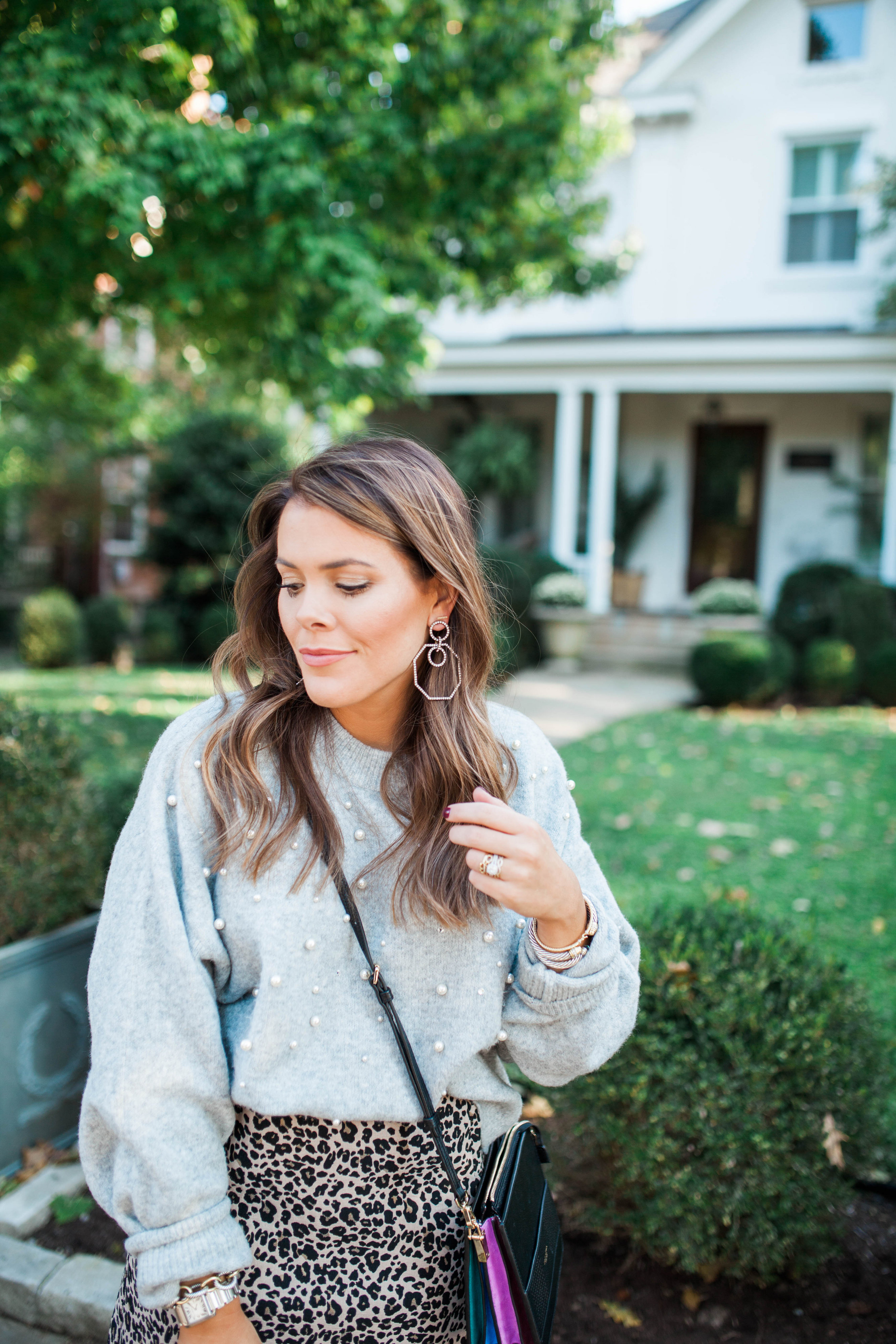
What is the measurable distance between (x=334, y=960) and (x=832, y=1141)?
1.43 metres

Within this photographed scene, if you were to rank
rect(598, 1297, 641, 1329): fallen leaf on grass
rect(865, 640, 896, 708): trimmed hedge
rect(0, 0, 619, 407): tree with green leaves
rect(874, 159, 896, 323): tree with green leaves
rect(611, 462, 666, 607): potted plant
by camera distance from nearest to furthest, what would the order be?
rect(598, 1297, 641, 1329): fallen leaf on grass
rect(0, 0, 619, 407): tree with green leaves
rect(865, 640, 896, 708): trimmed hedge
rect(874, 159, 896, 323): tree with green leaves
rect(611, 462, 666, 607): potted plant

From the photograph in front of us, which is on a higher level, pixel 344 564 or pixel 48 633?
pixel 344 564

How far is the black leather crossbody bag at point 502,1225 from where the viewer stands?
136 cm

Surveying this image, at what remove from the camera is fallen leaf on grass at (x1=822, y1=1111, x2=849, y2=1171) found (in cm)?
221

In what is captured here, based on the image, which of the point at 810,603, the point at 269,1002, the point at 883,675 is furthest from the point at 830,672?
the point at 269,1002

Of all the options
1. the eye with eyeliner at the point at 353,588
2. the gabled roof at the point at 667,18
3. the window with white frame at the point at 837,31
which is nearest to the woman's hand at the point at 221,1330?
the eye with eyeliner at the point at 353,588

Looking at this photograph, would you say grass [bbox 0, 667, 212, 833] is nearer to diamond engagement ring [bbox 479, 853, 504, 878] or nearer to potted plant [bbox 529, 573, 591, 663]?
diamond engagement ring [bbox 479, 853, 504, 878]

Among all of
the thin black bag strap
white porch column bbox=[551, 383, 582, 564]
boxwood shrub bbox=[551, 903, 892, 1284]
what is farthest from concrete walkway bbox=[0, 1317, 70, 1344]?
white porch column bbox=[551, 383, 582, 564]

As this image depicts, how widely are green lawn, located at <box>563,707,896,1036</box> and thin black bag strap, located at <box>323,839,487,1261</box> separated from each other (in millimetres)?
1241

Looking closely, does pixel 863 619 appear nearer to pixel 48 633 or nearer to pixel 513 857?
pixel 48 633

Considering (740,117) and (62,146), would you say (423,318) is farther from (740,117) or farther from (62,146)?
(740,117)

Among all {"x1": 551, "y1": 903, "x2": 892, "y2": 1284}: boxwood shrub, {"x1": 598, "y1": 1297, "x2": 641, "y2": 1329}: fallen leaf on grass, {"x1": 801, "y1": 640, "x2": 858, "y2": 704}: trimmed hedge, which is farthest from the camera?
{"x1": 801, "y1": 640, "x2": 858, "y2": 704}: trimmed hedge

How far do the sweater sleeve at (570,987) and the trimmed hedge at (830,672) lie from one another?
9.99m

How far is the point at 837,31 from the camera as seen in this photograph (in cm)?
1362
